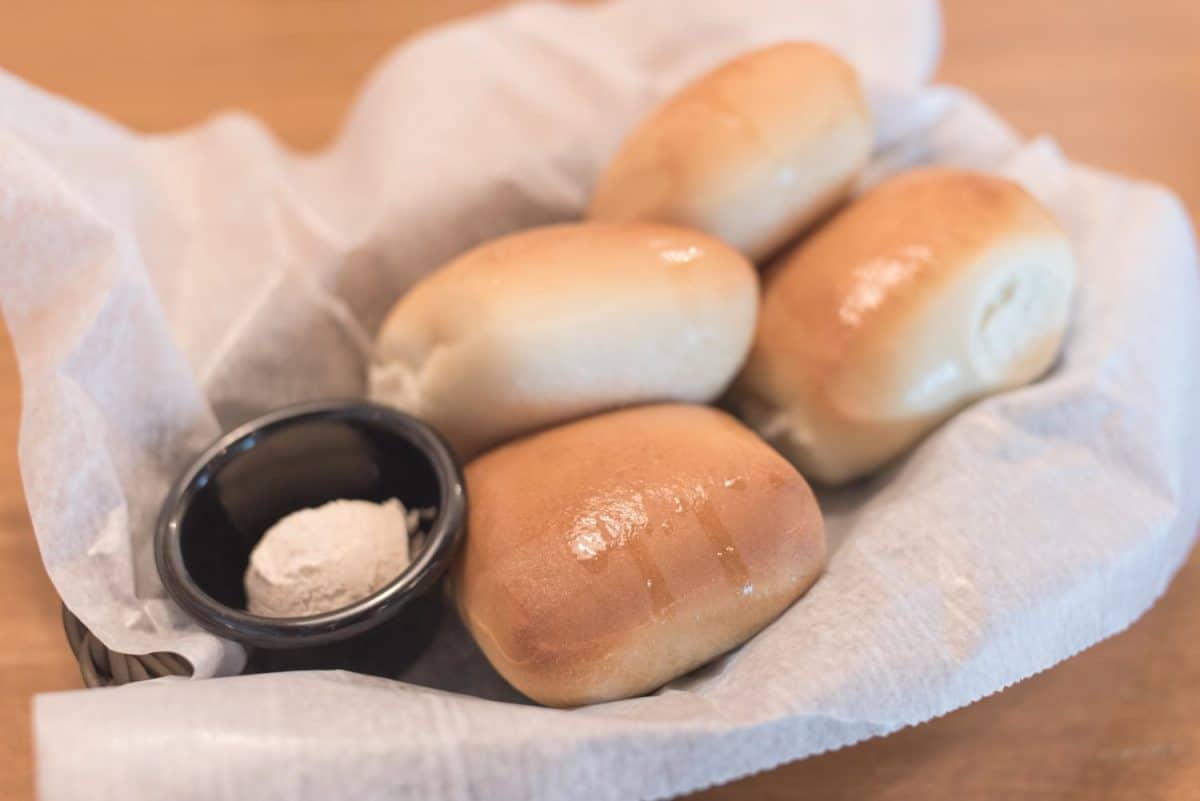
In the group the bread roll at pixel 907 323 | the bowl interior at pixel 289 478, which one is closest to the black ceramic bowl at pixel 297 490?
the bowl interior at pixel 289 478

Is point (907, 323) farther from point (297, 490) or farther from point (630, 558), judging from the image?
point (297, 490)

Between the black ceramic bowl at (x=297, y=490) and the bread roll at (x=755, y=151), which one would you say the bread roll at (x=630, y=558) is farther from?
the bread roll at (x=755, y=151)

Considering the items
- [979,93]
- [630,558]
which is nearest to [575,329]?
[630,558]

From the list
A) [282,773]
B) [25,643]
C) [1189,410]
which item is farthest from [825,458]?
[25,643]

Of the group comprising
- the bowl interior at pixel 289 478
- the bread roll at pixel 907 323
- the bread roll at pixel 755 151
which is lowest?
the bowl interior at pixel 289 478

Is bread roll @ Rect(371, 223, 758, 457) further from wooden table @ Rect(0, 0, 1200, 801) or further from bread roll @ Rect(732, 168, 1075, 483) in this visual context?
wooden table @ Rect(0, 0, 1200, 801)

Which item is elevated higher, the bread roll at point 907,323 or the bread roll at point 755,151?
the bread roll at point 755,151
